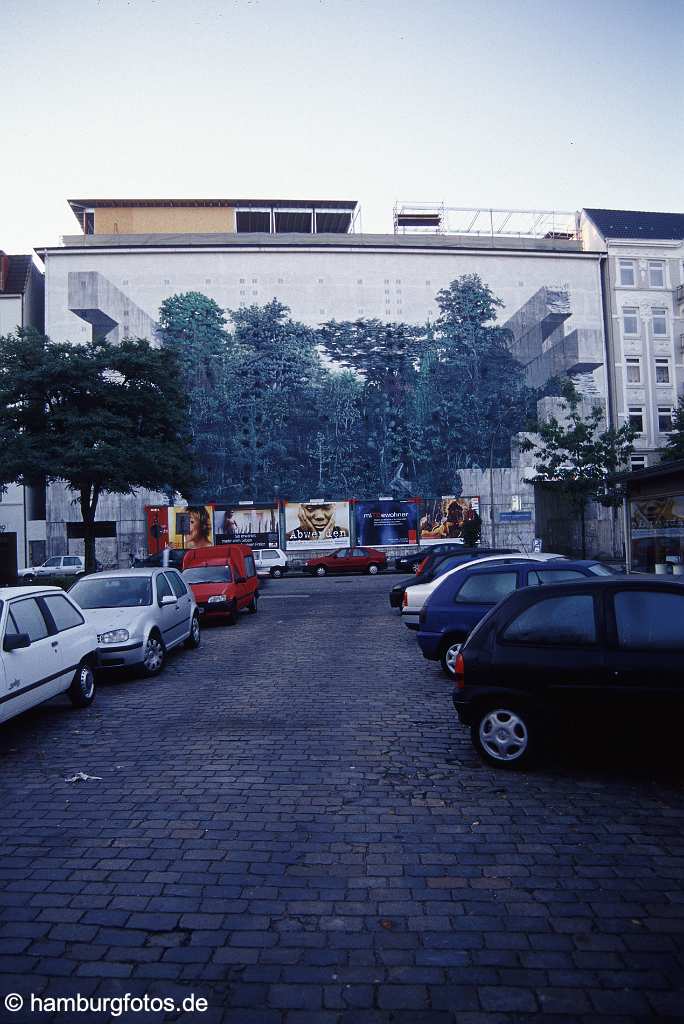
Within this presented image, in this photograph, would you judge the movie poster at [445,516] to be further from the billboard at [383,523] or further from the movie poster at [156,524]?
the movie poster at [156,524]

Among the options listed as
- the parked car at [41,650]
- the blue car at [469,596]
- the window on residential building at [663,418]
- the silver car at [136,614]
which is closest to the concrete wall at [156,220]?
the window on residential building at [663,418]

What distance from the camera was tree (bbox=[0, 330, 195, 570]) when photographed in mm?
21875

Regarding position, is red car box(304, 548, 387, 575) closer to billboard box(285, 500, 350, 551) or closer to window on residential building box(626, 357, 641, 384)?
billboard box(285, 500, 350, 551)

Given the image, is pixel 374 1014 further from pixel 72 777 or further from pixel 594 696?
pixel 72 777

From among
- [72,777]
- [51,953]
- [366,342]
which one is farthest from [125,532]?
[51,953]

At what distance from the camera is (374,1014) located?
2883 mm

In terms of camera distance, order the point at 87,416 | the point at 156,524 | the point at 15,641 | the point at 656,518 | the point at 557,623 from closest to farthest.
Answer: the point at 557,623 → the point at 15,641 → the point at 656,518 → the point at 87,416 → the point at 156,524

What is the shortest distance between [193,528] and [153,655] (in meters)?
31.9

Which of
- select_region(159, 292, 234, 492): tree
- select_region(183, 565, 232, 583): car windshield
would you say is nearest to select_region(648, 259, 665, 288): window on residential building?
select_region(159, 292, 234, 492): tree

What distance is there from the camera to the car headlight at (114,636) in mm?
10196

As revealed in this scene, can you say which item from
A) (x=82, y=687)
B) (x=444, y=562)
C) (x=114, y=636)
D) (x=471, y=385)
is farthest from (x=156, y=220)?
(x=82, y=687)

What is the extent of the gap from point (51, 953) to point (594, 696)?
399cm

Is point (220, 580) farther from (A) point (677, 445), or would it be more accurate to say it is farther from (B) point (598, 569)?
(A) point (677, 445)

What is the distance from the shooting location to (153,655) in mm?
10758
